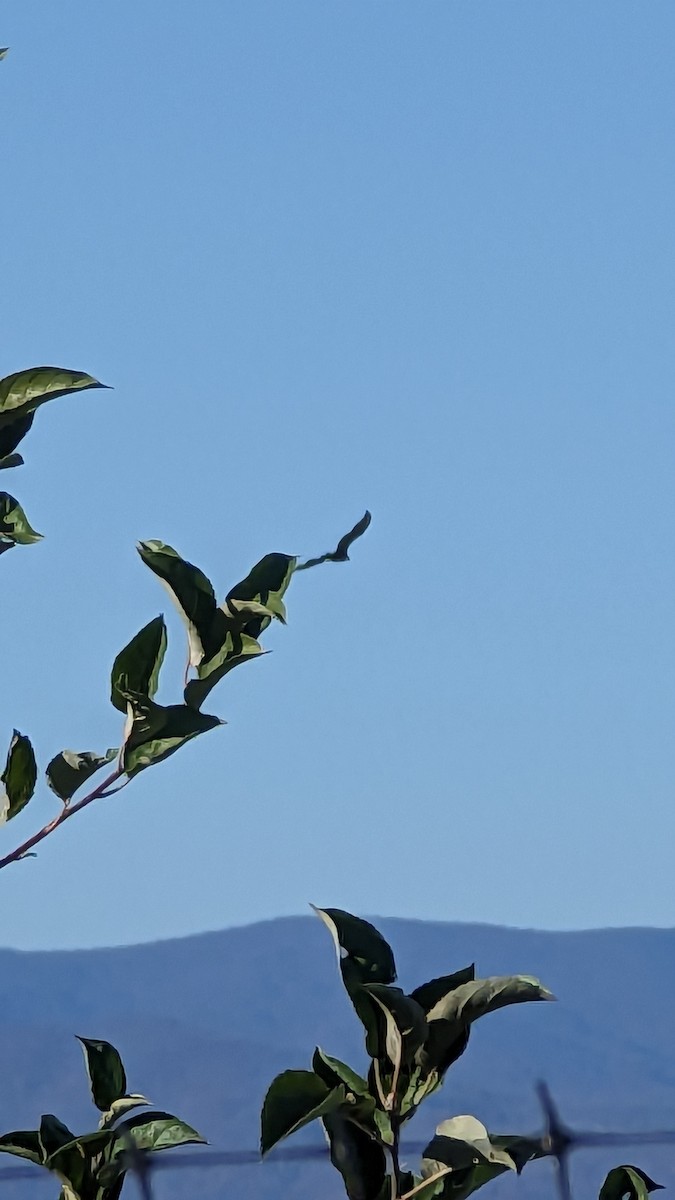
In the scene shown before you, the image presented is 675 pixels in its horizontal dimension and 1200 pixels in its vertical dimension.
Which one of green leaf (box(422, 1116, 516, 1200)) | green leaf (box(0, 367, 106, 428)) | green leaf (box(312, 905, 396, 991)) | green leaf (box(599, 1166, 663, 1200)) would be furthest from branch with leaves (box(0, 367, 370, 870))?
green leaf (box(599, 1166, 663, 1200))

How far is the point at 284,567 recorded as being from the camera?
2.44m

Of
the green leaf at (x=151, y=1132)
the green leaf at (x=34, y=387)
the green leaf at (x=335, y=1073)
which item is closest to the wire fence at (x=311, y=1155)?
the green leaf at (x=151, y=1132)

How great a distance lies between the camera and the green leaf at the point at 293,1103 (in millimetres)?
2211

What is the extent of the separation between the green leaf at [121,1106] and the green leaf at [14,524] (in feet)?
2.91

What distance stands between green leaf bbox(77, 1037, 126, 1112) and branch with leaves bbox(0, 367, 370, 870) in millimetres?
403

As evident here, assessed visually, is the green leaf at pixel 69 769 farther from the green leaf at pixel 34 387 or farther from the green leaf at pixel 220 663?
the green leaf at pixel 34 387

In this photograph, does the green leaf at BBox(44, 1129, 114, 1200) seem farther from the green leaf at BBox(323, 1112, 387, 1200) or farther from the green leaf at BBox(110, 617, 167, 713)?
the green leaf at BBox(110, 617, 167, 713)

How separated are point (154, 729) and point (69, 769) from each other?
177 millimetres

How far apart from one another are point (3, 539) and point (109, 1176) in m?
1.03

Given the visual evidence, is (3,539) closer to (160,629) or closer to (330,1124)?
(160,629)

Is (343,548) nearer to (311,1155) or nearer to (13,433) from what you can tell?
(13,433)

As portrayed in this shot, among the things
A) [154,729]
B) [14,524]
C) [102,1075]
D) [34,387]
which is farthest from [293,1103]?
[34,387]

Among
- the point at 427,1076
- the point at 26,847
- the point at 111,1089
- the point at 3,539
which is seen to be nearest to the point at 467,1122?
the point at 427,1076

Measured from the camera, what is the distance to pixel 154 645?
253 cm
